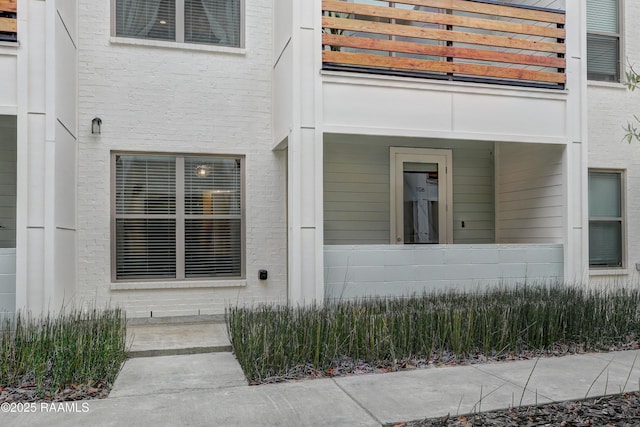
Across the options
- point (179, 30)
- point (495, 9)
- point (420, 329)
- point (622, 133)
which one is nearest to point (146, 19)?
point (179, 30)

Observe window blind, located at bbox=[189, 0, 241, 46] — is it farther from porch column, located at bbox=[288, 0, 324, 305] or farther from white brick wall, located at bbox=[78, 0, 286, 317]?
porch column, located at bbox=[288, 0, 324, 305]

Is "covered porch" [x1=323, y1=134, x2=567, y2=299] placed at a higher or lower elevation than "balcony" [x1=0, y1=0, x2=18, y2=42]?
lower

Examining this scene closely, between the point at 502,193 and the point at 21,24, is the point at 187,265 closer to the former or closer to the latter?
the point at 21,24

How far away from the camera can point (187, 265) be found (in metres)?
8.10

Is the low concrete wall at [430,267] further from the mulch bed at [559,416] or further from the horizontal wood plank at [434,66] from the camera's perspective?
the mulch bed at [559,416]

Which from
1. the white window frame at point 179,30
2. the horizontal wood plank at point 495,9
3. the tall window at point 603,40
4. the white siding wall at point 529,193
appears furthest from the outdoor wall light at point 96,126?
the tall window at point 603,40

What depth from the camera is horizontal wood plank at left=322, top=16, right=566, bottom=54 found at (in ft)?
24.6

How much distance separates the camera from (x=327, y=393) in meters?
4.64

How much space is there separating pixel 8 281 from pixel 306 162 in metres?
4.01

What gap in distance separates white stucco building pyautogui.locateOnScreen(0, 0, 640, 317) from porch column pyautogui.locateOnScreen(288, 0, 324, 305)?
2 centimetres

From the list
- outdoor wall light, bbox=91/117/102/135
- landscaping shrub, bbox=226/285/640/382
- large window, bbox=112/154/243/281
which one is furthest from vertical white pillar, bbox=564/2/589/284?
outdoor wall light, bbox=91/117/102/135

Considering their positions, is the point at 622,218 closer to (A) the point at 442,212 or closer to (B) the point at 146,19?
(A) the point at 442,212

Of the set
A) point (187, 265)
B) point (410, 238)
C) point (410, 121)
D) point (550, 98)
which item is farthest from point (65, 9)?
point (550, 98)

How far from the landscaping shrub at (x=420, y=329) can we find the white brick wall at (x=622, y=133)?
10.1ft
